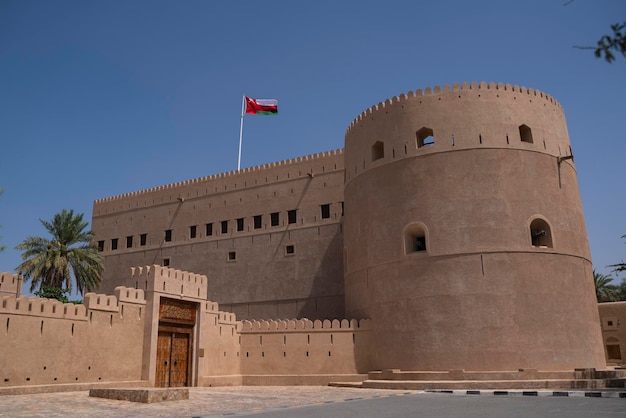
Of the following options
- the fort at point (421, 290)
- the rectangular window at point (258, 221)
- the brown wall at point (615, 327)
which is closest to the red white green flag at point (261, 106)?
the rectangular window at point (258, 221)

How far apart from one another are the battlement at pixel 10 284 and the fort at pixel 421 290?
0.14ft

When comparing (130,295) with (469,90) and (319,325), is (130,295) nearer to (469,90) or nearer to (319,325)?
(319,325)

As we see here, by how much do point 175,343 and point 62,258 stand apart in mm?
10212

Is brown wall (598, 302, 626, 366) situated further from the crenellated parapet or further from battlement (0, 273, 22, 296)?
battlement (0, 273, 22, 296)

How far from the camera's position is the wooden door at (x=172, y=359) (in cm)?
1622

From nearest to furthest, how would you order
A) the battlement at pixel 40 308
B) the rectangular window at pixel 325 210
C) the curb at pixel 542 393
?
the curb at pixel 542 393 < the battlement at pixel 40 308 < the rectangular window at pixel 325 210

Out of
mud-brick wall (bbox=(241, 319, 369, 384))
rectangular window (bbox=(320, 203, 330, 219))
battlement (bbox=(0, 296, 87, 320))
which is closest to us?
battlement (bbox=(0, 296, 87, 320))

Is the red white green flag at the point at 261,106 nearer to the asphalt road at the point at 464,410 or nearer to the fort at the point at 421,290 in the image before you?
the fort at the point at 421,290

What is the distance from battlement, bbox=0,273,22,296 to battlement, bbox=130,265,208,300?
3.06 meters

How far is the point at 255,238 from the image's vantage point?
26375 millimetres

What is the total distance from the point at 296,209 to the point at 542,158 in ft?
37.6

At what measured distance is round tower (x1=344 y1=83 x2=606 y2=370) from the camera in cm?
1641

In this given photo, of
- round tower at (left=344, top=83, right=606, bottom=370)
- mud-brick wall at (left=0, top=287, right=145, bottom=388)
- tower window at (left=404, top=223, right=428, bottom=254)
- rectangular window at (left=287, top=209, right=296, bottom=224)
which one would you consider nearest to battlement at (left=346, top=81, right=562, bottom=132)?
round tower at (left=344, top=83, right=606, bottom=370)

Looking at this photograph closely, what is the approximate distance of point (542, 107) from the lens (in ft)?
62.6
